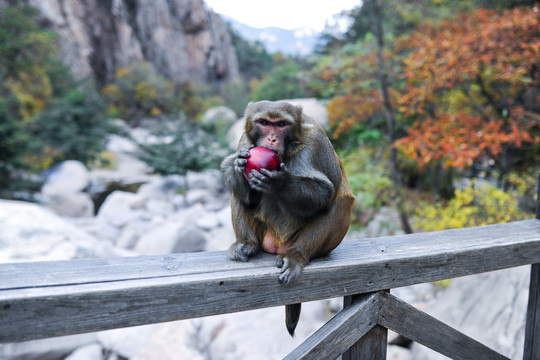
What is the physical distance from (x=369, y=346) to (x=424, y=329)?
0.95 ft

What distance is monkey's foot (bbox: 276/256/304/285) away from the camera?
4.76 feet

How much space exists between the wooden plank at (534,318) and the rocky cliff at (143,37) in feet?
89.6

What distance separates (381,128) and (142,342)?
5940mm

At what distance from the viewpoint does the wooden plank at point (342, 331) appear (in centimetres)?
145

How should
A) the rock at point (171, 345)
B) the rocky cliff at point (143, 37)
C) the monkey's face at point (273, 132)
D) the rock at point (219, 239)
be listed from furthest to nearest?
the rocky cliff at point (143, 37), the rock at point (219, 239), the rock at point (171, 345), the monkey's face at point (273, 132)

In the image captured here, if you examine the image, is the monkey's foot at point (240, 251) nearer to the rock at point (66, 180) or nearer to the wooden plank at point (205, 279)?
the wooden plank at point (205, 279)

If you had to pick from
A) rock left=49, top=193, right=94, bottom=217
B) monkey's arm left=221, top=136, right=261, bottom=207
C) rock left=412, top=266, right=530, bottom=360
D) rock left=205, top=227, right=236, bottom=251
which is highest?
monkey's arm left=221, top=136, right=261, bottom=207

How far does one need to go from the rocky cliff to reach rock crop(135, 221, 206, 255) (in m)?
21.2

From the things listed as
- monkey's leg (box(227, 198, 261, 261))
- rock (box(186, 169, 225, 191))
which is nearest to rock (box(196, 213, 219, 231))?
rock (box(186, 169, 225, 191))

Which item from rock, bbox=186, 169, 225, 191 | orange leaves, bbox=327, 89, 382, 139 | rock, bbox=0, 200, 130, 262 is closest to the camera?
rock, bbox=0, 200, 130, 262

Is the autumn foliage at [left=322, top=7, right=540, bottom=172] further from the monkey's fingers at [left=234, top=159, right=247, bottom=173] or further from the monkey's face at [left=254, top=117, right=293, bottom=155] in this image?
the monkey's fingers at [left=234, top=159, right=247, bottom=173]

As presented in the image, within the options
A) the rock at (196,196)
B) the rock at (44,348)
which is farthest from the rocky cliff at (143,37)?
the rock at (44,348)

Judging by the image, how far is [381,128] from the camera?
24.7 feet

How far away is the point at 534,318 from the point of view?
207 cm
